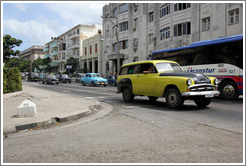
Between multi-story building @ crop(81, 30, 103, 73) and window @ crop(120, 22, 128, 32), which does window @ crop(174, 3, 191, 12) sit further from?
multi-story building @ crop(81, 30, 103, 73)

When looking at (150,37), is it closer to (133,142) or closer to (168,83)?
(168,83)

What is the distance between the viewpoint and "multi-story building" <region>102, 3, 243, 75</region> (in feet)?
72.1

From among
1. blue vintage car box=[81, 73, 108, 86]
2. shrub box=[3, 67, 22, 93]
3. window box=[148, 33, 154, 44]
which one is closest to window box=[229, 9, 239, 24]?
window box=[148, 33, 154, 44]

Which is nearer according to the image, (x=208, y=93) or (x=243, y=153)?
(x=243, y=153)

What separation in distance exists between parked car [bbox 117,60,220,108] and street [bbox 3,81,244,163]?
177 centimetres

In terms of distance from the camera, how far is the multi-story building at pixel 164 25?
2197cm

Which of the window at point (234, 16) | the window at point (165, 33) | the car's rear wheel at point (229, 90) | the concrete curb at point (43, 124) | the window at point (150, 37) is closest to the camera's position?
the concrete curb at point (43, 124)

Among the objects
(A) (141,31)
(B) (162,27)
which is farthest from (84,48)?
(B) (162,27)

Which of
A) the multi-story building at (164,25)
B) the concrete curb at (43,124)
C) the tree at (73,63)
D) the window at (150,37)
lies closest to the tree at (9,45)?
the multi-story building at (164,25)

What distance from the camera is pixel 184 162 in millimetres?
3279

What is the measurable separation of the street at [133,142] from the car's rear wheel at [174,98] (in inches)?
68.4

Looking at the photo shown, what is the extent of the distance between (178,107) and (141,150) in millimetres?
4861

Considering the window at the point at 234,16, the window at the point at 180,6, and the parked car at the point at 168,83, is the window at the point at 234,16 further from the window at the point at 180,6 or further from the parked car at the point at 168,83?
the parked car at the point at 168,83

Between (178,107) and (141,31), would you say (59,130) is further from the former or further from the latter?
(141,31)
